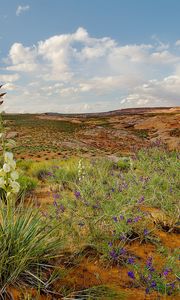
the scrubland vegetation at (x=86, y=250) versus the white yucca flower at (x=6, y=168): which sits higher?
the white yucca flower at (x=6, y=168)

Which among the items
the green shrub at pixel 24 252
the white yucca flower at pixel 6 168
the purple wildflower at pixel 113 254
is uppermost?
→ the white yucca flower at pixel 6 168

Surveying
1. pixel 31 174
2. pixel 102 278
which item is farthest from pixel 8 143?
pixel 31 174

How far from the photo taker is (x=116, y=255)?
335 centimetres

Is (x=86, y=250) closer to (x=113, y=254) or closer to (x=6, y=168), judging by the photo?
(x=113, y=254)

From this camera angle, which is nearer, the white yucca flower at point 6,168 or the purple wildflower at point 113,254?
the white yucca flower at point 6,168

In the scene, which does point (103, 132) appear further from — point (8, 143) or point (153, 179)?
point (8, 143)

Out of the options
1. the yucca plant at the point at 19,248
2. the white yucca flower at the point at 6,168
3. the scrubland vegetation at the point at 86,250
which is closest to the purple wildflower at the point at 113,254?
the scrubland vegetation at the point at 86,250

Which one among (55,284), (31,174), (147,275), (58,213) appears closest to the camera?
(55,284)

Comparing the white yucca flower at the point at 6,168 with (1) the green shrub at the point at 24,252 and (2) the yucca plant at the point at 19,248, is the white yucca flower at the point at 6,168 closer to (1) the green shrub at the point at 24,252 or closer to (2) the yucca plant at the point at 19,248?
(2) the yucca plant at the point at 19,248

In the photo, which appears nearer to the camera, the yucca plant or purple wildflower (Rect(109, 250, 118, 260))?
the yucca plant

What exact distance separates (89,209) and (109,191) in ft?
1.38

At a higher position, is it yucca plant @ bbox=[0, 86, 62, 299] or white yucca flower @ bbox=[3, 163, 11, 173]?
white yucca flower @ bbox=[3, 163, 11, 173]

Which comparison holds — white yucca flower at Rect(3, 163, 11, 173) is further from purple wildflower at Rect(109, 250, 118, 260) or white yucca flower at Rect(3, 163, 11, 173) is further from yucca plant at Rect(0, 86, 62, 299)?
purple wildflower at Rect(109, 250, 118, 260)

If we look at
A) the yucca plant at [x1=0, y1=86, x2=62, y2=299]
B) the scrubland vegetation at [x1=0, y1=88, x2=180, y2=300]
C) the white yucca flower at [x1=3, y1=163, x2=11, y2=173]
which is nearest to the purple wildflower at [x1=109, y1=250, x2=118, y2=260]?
the scrubland vegetation at [x1=0, y1=88, x2=180, y2=300]
